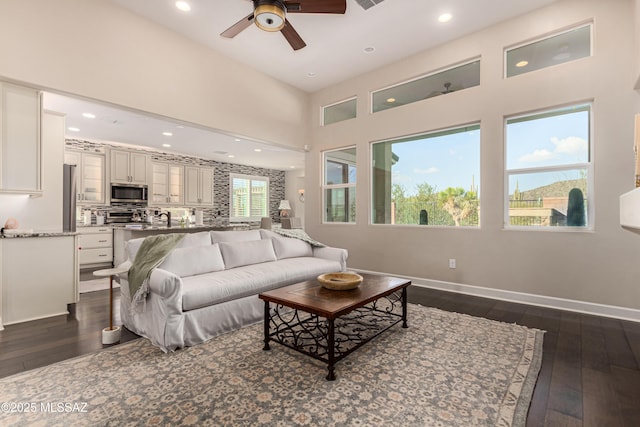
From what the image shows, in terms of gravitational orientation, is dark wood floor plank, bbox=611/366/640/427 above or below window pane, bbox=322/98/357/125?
below

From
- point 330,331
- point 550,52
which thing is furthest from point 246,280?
point 550,52

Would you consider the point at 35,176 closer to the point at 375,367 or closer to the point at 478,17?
the point at 375,367

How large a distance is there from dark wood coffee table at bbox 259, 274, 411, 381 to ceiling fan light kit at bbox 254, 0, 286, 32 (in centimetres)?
245

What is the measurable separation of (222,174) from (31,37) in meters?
6.28

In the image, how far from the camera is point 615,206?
3.08m

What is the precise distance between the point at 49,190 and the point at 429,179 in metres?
5.25

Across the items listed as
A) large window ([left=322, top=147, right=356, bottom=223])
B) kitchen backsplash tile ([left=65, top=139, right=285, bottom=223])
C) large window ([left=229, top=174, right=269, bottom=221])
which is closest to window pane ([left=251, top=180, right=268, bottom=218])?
large window ([left=229, top=174, right=269, bottom=221])

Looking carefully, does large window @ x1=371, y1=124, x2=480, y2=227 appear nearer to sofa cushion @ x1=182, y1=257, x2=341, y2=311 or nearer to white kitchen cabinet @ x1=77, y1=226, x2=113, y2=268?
sofa cushion @ x1=182, y1=257, x2=341, y2=311

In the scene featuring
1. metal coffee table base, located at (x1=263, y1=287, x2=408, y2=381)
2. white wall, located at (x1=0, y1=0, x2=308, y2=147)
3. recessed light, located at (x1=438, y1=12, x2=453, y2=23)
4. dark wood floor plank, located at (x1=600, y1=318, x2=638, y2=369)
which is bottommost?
dark wood floor plank, located at (x1=600, y1=318, x2=638, y2=369)

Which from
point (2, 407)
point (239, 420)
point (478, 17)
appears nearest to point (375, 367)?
point (239, 420)

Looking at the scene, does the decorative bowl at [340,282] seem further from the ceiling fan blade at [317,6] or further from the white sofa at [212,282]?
the ceiling fan blade at [317,6]

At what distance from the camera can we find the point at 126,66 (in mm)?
3502

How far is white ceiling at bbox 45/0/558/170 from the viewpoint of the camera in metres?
3.46

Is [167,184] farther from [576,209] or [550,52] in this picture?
[576,209]
